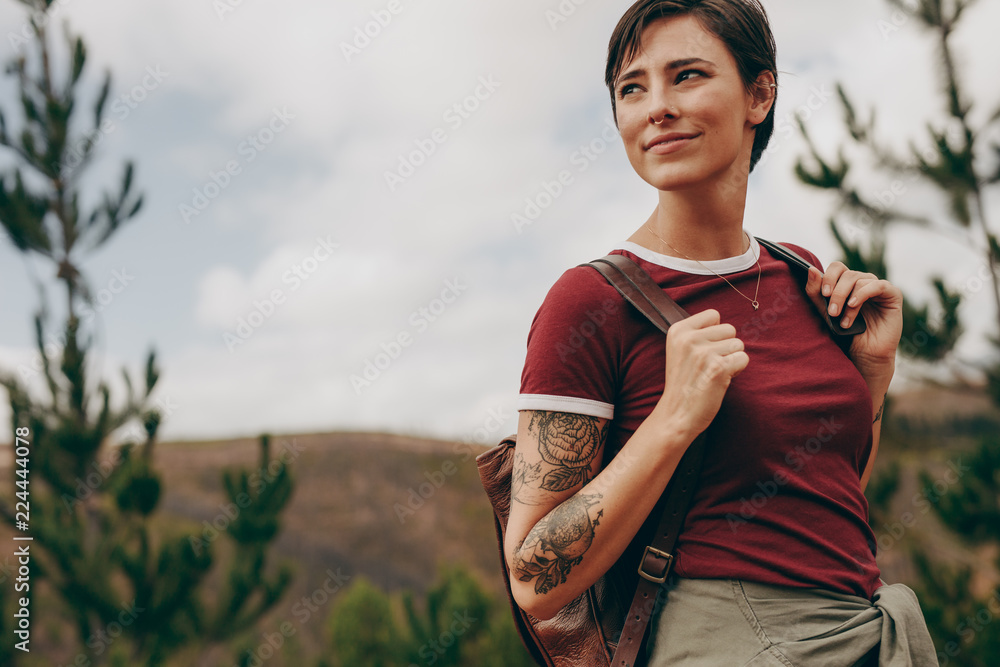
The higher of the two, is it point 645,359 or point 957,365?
point 645,359

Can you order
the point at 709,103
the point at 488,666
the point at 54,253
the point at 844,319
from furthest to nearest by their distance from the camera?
the point at 488,666 → the point at 54,253 → the point at 844,319 → the point at 709,103

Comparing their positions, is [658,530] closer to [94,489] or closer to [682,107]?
[682,107]

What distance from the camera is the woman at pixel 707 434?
1.21m

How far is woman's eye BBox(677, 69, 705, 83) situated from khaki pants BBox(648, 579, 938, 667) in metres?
0.93

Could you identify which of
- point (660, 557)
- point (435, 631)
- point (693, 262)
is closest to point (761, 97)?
point (693, 262)

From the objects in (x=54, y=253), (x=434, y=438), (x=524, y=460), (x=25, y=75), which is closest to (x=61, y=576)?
(x=54, y=253)

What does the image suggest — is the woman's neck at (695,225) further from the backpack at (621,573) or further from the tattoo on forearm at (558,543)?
the tattoo on forearm at (558,543)

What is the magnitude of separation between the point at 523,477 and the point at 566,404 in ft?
0.53

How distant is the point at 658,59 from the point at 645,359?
23.3 inches

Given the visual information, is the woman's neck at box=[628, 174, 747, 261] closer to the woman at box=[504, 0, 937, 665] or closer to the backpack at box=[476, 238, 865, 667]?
the woman at box=[504, 0, 937, 665]

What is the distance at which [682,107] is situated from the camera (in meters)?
1.38

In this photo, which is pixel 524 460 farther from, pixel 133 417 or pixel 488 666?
pixel 488 666

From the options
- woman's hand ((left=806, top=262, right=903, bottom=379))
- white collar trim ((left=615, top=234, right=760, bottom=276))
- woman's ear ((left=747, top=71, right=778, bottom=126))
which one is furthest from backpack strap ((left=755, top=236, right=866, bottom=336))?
woman's ear ((left=747, top=71, right=778, bottom=126))

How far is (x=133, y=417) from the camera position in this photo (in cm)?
577
